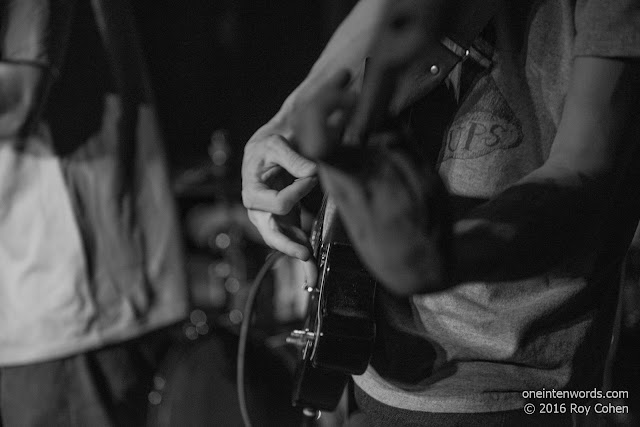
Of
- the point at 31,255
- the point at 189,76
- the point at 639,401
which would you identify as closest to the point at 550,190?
the point at 639,401

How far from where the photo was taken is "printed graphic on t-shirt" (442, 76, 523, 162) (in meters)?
0.64

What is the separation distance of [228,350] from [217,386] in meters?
0.11

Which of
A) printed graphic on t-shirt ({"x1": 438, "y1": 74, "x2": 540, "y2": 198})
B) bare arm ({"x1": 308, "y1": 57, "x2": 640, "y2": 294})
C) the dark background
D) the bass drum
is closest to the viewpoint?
bare arm ({"x1": 308, "y1": 57, "x2": 640, "y2": 294})

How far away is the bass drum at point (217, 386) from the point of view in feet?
4.40

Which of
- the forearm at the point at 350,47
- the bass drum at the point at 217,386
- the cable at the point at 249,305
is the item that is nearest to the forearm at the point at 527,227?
the forearm at the point at 350,47

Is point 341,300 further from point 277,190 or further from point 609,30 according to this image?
point 609,30

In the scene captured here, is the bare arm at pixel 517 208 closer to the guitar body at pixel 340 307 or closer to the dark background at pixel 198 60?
the guitar body at pixel 340 307

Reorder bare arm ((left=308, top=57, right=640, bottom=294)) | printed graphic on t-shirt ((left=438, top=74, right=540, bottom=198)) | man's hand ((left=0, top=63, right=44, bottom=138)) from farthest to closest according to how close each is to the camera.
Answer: man's hand ((left=0, top=63, right=44, bottom=138)) < printed graphic on t-shirt ((left=438, top=74, right=540, bottom=198)) < bare arm ((left=308, top=57, right=640, bottom=294))

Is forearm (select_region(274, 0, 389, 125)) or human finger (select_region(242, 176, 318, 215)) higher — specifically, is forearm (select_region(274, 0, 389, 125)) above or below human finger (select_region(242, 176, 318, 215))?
above

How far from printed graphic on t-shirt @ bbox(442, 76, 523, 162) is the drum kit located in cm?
63

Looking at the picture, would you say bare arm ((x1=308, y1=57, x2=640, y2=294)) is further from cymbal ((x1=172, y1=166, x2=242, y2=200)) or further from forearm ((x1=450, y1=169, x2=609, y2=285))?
cymbal ((x1=172, y1=166, x2=242, y2=200))

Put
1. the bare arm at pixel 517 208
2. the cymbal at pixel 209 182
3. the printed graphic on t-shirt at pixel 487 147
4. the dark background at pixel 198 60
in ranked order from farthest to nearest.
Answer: the dark background at pixel 198 60, the cymbal at pixel 209 182, the printed graphic on t-shirt at pixel 487 147, the bare arm at pixel 517 208

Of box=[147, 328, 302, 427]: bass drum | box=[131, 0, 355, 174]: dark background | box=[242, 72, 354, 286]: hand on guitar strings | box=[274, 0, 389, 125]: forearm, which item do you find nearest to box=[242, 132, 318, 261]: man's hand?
box=[242, 72, 354, 286]: hand on guitar strings

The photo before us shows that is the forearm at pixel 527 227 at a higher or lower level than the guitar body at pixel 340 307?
higher
